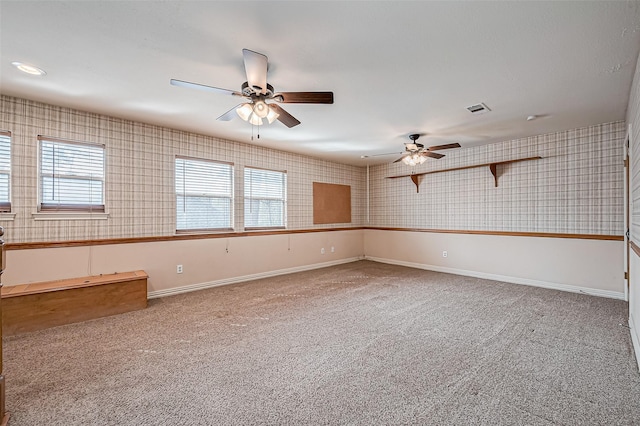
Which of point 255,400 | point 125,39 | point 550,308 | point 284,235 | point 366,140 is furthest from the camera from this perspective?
point 284,235

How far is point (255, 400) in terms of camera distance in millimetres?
1881

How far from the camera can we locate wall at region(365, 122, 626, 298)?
4.17m

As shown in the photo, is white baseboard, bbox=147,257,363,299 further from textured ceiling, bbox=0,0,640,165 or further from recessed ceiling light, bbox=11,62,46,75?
recessed ceiling light, bbox=11,62,46,75

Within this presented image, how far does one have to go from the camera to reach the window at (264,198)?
5.35 meters

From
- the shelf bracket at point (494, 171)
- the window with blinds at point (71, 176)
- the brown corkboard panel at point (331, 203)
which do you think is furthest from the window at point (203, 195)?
the shelf bracket at point (494, 171)

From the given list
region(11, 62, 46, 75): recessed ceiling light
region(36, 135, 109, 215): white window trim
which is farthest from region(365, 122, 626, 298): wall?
region(11, 62, 46, 75): recessed ceiling light

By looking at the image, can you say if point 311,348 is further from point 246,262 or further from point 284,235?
point 284,235

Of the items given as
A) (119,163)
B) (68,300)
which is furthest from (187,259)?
(119,163)

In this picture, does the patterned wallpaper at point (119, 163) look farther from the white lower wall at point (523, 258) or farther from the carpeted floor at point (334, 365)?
the white lower wall at point (523, 258)

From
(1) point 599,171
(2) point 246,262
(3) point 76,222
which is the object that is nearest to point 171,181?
(3) point 76,222

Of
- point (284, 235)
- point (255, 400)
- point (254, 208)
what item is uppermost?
point (254, 208)

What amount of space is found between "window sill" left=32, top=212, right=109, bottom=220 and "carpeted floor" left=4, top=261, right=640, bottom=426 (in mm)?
1297

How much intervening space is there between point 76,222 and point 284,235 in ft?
10.5

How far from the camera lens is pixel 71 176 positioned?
11.8 ft
